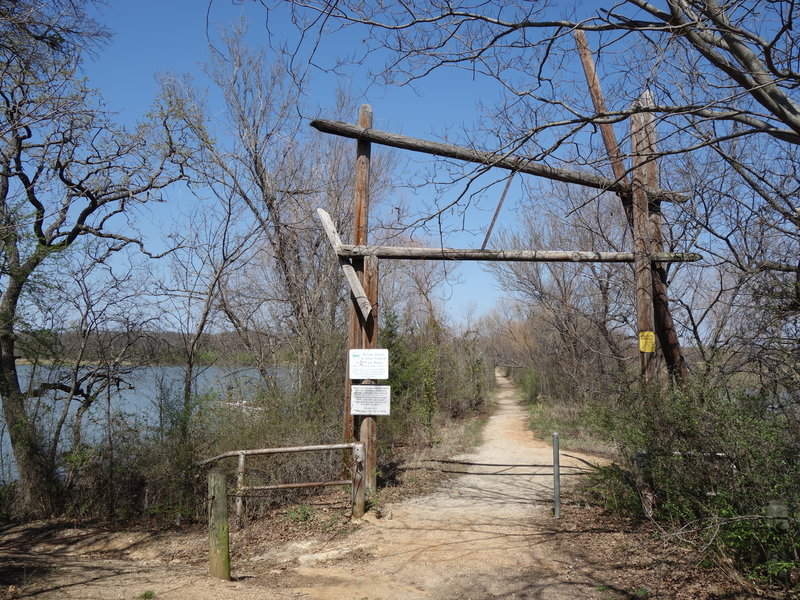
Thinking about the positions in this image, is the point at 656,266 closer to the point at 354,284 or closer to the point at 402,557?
the point at 354,284

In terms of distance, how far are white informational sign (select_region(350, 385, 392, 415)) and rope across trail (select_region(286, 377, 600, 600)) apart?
1.43 meters

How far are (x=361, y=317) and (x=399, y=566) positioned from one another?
11.9 feet

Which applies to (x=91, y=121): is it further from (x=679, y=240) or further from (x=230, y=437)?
(x=679, y=240)

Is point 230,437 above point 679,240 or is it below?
below

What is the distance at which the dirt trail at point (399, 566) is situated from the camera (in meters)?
5.56

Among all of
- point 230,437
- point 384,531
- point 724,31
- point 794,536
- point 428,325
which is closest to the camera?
point 724,31

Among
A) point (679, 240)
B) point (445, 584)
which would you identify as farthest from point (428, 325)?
point (445, 584)

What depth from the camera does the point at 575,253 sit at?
28.0 feet

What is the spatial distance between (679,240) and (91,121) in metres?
10.0

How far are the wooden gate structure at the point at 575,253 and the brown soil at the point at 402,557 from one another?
1353 millimetres

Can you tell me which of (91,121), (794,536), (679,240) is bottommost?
(794,536)

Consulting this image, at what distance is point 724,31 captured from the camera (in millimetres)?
4246

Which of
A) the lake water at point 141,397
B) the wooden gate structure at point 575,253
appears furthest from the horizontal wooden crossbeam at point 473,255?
the lake water at point 141,397

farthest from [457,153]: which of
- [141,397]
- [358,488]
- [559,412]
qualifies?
[559,412]
